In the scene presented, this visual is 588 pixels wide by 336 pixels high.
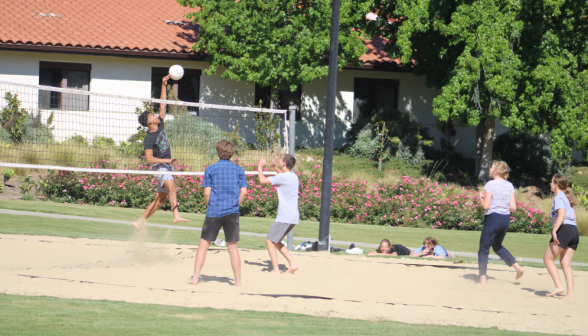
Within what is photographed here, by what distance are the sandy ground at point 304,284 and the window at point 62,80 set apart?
1306 cm

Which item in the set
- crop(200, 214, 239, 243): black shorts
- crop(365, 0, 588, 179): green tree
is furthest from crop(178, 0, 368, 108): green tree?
crop(200, 214, 239, 243): black shorts

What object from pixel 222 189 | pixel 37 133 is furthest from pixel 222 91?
pixel 222 189

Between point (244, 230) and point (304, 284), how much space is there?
5.14 m

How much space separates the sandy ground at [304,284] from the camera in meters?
6.33

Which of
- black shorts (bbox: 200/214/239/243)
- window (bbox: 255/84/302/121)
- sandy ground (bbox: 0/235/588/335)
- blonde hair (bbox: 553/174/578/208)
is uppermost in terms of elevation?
window (bbox: 255/84/302/121)

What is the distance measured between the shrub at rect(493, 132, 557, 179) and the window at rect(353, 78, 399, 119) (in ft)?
15.7

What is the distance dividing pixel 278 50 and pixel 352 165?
4962 millimetres

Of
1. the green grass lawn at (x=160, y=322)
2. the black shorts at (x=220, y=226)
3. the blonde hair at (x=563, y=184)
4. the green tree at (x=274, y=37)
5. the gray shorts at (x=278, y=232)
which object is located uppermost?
the green tree at (x=274, y=37)

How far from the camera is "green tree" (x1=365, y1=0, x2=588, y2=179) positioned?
17.7 m

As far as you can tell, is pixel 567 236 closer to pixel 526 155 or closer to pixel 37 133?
pixel 37 133

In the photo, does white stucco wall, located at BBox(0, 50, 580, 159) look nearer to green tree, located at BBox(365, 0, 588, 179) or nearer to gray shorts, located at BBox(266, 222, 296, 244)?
green tree, located at BBox(365, 0, 588, 179)

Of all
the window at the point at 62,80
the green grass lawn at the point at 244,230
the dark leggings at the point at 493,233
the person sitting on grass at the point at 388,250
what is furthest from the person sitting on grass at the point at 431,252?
the window at the point at 62,80

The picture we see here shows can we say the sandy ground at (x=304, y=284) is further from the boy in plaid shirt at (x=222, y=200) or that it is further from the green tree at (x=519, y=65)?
the green tree at (x=519, y=65)

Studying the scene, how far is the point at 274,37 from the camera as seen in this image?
20.2 meters
